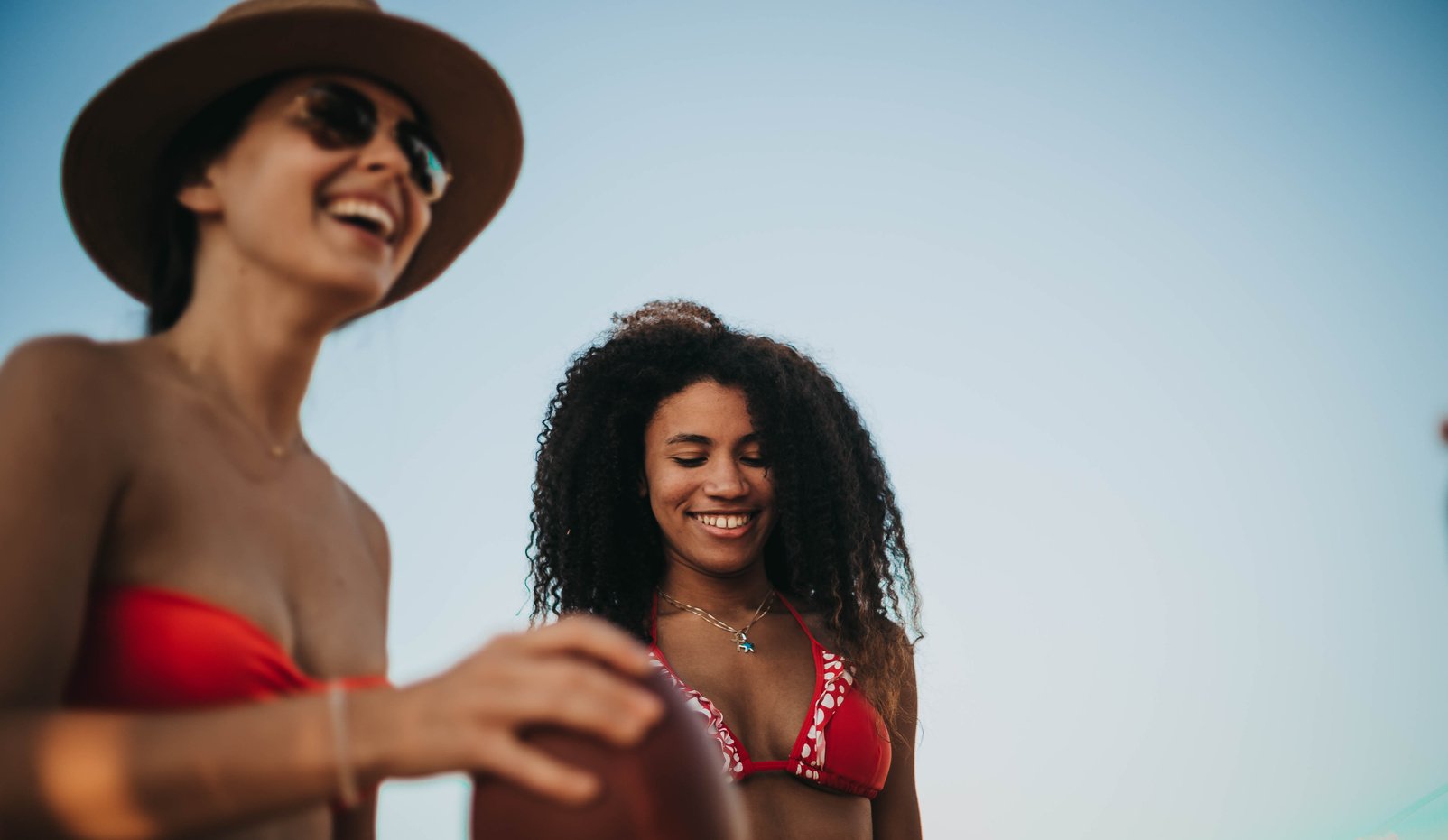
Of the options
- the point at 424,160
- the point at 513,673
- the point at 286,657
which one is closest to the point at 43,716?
the point at 286,657

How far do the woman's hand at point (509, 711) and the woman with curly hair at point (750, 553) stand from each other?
2.74m

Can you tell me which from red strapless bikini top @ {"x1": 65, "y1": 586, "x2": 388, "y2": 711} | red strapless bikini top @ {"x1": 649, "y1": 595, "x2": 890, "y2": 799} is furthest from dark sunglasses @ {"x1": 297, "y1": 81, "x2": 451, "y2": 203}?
red strapless bikini top @ {"x1": 649, "y1": 595, "x2": 890, "y2": 799}

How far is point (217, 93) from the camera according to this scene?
6.79 ft

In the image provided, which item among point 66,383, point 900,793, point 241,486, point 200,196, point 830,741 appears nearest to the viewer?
point 66,383

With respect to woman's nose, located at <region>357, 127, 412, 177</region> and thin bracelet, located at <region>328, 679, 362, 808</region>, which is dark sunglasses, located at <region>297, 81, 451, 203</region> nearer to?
woman's nose, located at <region>357, 127, 412, 177</region>

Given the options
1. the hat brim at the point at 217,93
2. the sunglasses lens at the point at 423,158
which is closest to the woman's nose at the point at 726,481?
the hat brim at the point at 217,93

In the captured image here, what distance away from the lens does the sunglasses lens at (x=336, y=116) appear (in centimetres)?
195

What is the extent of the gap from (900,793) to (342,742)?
355 cm

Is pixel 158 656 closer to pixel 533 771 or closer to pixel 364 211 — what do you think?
pixel 533 771

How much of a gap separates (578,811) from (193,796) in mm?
449

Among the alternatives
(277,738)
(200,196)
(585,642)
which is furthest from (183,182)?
(585,642)

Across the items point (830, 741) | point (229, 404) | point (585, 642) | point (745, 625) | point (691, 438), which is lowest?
point (585, 642)

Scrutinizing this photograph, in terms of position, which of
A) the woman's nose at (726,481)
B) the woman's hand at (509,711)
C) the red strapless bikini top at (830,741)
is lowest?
the woman's hand at (509,711)

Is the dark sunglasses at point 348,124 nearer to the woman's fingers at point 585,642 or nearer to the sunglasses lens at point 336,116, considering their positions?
the sunglasses lens at point 336,116
